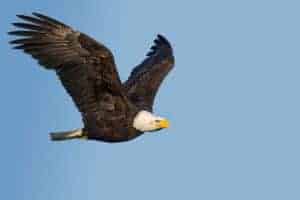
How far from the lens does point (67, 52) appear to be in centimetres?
1841

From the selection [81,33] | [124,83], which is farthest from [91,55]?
[124,83]

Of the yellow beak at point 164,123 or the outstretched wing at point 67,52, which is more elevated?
the outstretched wing at point 67,52

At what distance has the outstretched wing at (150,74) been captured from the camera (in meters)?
20.1

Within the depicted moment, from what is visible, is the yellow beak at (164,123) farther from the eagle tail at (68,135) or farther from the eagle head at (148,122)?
the eagle tail at (68,135)

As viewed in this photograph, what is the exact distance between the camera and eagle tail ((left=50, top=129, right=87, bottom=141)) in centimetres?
1905

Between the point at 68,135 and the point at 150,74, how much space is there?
2.19 meters

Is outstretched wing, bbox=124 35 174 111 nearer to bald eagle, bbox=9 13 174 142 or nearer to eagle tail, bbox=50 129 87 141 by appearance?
bald eagle, bbox=9 13 174 142

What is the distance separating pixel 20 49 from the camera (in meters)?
18.4

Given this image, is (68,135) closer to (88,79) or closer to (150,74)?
(88,79)

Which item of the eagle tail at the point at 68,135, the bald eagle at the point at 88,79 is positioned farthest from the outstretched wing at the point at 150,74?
the eagle tail at the point at 68,135

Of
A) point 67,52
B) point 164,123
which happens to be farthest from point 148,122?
point 67,52

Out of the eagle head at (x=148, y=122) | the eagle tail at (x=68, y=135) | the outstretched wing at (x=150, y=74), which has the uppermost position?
the outstretched wing at (x=150, y=74)

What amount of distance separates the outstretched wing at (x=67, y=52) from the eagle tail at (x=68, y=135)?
0.73 m

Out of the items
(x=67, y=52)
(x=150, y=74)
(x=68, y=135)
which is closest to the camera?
(x=67, y=52)
